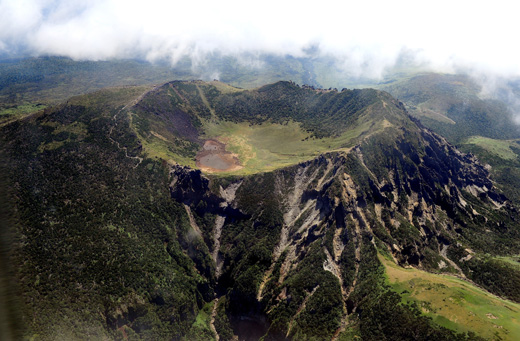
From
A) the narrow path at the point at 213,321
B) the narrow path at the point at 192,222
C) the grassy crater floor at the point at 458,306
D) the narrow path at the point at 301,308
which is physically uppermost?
the grassy crater floor at the point at 458,306

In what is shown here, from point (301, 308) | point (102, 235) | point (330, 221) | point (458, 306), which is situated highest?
point (102, 235)

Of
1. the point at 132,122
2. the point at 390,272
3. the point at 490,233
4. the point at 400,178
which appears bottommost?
the point at 490,233

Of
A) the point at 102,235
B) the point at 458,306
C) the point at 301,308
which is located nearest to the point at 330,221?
the point at 301,308

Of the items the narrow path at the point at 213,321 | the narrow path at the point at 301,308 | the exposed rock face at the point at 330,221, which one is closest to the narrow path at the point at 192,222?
the exposed rock face at the point at 330,221

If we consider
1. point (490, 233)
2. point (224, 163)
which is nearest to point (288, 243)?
point (224, 163)

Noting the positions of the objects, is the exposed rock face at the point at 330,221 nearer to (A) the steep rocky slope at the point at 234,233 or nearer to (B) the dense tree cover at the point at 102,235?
(A) the steep rocky slope at the point at 234,233

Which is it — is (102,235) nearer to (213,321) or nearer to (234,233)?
(213,321)

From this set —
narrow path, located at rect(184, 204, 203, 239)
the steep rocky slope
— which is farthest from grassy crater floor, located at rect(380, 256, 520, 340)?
narrow path, located at rect(184, 204, 203, 239)

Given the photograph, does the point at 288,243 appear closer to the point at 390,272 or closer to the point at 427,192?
the point at 390,272

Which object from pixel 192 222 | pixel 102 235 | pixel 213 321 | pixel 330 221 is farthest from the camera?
pixel 192 222
